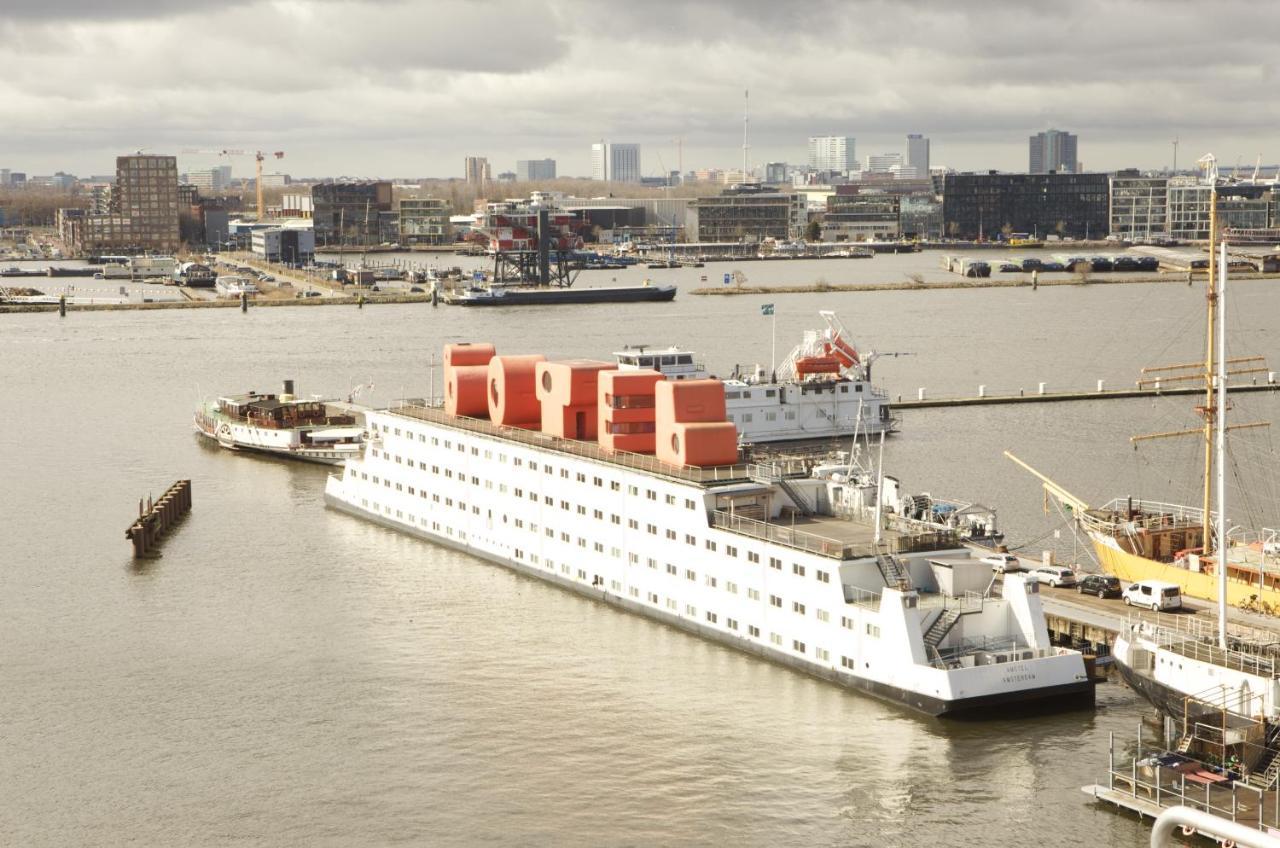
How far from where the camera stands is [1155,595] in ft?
103

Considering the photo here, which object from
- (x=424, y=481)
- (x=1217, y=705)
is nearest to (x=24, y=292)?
(x=424, y=481)

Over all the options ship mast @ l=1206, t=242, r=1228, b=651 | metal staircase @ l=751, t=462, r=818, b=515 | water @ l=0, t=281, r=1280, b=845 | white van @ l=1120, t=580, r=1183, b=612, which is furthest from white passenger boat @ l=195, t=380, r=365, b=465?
ship mast @ l=1206, t=242, r=1228, b=651

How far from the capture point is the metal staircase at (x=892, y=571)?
29.3 meters

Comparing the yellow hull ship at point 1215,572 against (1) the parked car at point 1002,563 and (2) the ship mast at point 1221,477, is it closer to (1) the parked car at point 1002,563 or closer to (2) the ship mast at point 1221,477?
(1) the parked car at point 1002,563

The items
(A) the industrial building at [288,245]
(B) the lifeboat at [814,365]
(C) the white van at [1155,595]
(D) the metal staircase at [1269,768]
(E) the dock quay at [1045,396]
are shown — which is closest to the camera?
(D) the metal staircase at [1269,768]

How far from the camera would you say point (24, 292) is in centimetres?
13700

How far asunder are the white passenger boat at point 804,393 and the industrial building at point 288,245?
134027 millimetres

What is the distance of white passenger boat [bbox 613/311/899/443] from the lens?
5909cm

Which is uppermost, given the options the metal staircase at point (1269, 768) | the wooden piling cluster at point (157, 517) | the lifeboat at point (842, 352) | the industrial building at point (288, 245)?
the industrial building at point (288, 245)

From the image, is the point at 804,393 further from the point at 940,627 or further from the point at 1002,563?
the point at 940,627

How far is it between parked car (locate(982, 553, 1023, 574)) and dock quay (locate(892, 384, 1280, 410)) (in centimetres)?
3309

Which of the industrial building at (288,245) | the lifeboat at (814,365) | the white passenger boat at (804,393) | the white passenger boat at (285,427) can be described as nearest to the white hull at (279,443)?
the white passenger boat at (285,427)

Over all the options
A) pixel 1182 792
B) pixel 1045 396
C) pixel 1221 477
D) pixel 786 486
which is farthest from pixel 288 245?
pixel 1182 792

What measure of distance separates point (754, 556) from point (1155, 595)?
774cm
